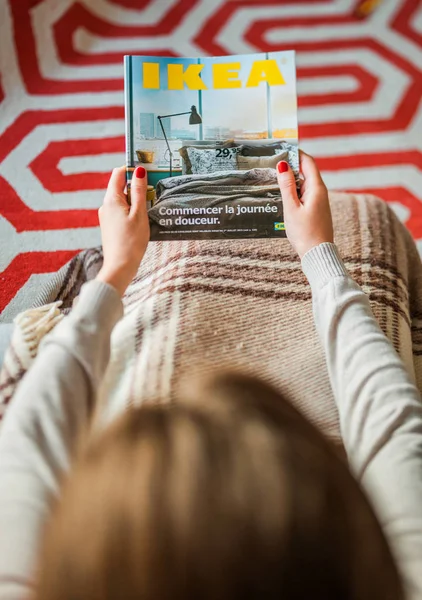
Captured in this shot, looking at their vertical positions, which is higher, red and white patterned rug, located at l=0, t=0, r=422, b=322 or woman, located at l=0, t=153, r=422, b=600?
red and white patterned rug, located at l=0, t=0, r=422, b=322

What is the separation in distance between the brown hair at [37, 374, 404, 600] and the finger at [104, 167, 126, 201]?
421mm

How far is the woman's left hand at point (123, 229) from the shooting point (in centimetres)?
63

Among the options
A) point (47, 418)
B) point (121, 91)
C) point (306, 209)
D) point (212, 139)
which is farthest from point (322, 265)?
point (121, 91)

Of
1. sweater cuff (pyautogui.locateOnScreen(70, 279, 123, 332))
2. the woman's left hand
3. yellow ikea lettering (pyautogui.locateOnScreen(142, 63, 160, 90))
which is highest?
yellow ikea lettering (pyautogui.locateOnScreen(142, 63, 160, 90))

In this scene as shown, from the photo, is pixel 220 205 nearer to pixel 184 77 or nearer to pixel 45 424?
pixel 184 77

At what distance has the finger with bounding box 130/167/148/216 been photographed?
68 centimetres

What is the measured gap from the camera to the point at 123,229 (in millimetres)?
662

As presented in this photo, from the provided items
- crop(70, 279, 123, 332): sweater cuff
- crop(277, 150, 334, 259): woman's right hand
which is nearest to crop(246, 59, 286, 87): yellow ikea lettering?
crop(277, 150, 334, 259): woman's right hand

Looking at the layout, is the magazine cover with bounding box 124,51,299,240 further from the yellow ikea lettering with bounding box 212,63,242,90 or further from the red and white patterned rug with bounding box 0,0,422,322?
the red and white patterned rug with bounding box 0,0,422,322

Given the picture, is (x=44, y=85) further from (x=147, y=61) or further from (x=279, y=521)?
(x=279, y=521)

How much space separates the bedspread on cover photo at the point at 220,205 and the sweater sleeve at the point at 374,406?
0.29ft

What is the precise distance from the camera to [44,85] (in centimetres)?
129

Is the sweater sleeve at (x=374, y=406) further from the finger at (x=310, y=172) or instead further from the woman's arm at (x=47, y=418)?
the woman's arm at (x=47, y=418)

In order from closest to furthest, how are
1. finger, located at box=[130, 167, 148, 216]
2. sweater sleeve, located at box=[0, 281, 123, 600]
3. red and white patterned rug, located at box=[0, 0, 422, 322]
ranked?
sweater sleeve, located at box=[0, 281, 123, 600] < finger, located at box=[130, 167, 148, 216] < red and white patterned rug, located at box=[0, 0, 422, 322]
